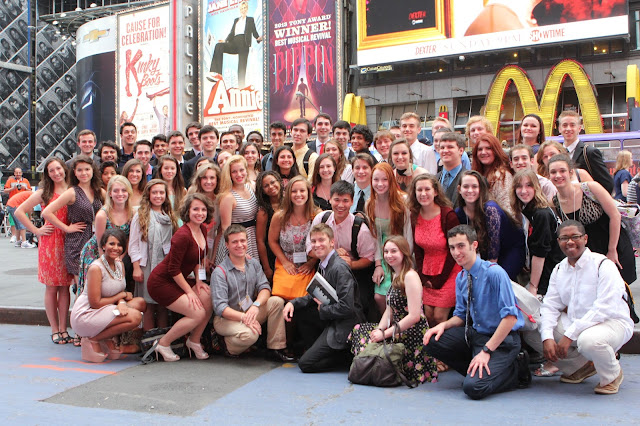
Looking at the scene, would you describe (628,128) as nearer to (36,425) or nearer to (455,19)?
(455,19)

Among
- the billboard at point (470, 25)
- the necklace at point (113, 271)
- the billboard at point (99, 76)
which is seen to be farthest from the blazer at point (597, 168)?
the billboard at point (99, 76)

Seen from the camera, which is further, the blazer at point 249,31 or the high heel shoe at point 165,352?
the blazer at point 249,31

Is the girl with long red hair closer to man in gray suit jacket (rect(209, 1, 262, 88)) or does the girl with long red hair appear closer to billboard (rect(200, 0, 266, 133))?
billboard (rect(200, 0, 266, 133))

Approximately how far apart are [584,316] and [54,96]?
1934 inches

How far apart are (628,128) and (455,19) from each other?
8.44 m

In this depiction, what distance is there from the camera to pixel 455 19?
84.8 ft

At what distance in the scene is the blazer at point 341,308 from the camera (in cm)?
547

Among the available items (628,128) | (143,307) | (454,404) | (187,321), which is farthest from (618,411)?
(628,128)

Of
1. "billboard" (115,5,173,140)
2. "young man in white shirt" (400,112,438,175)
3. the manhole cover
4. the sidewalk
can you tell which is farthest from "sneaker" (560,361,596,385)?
"billboard" (115,5,173,140)

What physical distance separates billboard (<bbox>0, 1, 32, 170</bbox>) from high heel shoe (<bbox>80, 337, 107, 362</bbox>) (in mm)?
43001

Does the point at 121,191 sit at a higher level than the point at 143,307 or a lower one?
higher

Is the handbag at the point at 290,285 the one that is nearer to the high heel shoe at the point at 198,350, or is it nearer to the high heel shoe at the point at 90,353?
the high heel shoe at the point at 198,350

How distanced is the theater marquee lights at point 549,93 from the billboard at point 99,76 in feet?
82.5

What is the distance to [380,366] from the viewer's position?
4.97 metres
